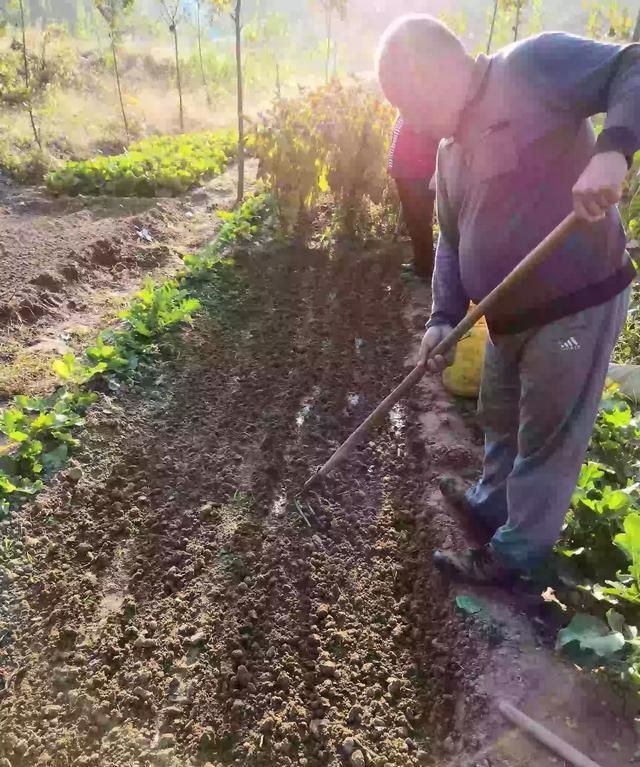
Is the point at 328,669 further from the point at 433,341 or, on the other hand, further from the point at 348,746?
the point at 433,341

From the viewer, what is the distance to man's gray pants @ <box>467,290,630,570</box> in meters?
1.83

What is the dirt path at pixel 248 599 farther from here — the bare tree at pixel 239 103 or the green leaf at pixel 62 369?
the bare tree at pixel 239 103

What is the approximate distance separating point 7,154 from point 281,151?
5.57 m

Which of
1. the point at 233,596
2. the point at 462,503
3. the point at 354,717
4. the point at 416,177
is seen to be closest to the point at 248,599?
the point at 233,596

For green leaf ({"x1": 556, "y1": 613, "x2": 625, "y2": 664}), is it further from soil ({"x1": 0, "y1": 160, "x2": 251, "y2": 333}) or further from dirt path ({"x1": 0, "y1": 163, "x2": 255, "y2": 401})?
soil ({"x1": 0, "y1": 160, "x2": 251, "y2": 333})

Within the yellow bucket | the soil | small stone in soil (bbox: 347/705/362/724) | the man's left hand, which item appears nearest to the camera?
the man's left hand

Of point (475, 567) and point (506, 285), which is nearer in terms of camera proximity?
point (506, 285)

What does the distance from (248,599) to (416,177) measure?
3.31m

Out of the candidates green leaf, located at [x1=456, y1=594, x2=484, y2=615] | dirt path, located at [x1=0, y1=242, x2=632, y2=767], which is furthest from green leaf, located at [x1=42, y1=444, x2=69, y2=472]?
green leaf, located at [x1=456, y1=594, x2=484, y2=615]

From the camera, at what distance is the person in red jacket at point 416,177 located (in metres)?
4.41

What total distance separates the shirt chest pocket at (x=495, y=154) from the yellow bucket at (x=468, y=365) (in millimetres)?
1756

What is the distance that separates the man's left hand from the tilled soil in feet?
5.04

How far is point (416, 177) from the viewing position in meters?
4.57

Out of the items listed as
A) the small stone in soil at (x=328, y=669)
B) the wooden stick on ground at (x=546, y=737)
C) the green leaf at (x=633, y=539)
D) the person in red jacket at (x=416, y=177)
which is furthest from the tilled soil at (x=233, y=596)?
the person in red jacket at (x=416, y=177)
